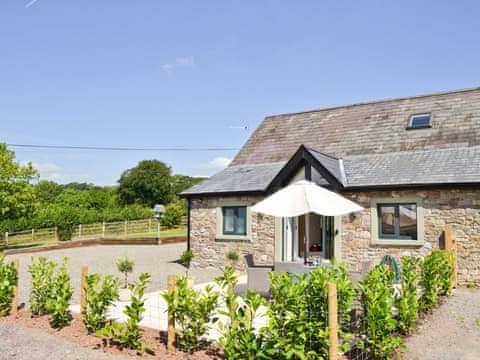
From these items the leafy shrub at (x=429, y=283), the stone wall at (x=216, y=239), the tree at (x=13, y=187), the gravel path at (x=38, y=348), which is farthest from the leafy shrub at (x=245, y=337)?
the tree at (x=13, y=187)

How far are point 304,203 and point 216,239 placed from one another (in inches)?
282

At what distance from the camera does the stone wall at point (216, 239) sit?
46.4 ft

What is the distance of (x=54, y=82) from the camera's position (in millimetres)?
18031

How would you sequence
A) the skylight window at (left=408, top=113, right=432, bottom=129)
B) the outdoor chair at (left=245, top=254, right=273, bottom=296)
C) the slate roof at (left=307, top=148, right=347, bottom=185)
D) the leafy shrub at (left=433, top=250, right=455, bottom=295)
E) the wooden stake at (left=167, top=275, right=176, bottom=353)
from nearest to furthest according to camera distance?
the wooden stake at (left=167, top=275, right=176, bottom=353)
the outdoor chair at (left=245, top=254, right=273, bottom=296)
the leafy shrub at (left=433, top=250, right=455, bottom=295)
the slate roof at (left=307, top=148, right=347, bottom=185)
the skylight window at (left=408, top=113, right=432, bottom=129)

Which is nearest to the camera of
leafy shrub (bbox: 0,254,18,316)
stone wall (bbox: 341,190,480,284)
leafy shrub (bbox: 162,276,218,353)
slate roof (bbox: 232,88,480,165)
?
leafy shrub (bbox: 162,276,218,353)

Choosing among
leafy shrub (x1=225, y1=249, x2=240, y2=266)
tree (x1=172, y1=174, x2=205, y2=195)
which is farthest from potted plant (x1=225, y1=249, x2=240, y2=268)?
tree (x1=172, y1=174, x2=205, y2=195)

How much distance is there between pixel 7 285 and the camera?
26.6ft

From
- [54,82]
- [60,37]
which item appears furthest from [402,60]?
[54,82]

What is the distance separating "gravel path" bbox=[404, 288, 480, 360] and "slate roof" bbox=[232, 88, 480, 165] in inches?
261

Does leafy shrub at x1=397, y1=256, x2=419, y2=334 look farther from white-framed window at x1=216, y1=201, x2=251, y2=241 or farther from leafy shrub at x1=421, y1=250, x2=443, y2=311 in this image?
white-framed window at x1=216, y1=201, x2=251, y2=241

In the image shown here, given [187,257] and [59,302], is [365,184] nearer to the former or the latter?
[187,257]

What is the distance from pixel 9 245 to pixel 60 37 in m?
20.8

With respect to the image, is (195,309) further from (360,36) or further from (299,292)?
(360,36)

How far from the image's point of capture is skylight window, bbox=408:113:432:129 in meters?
14.6
